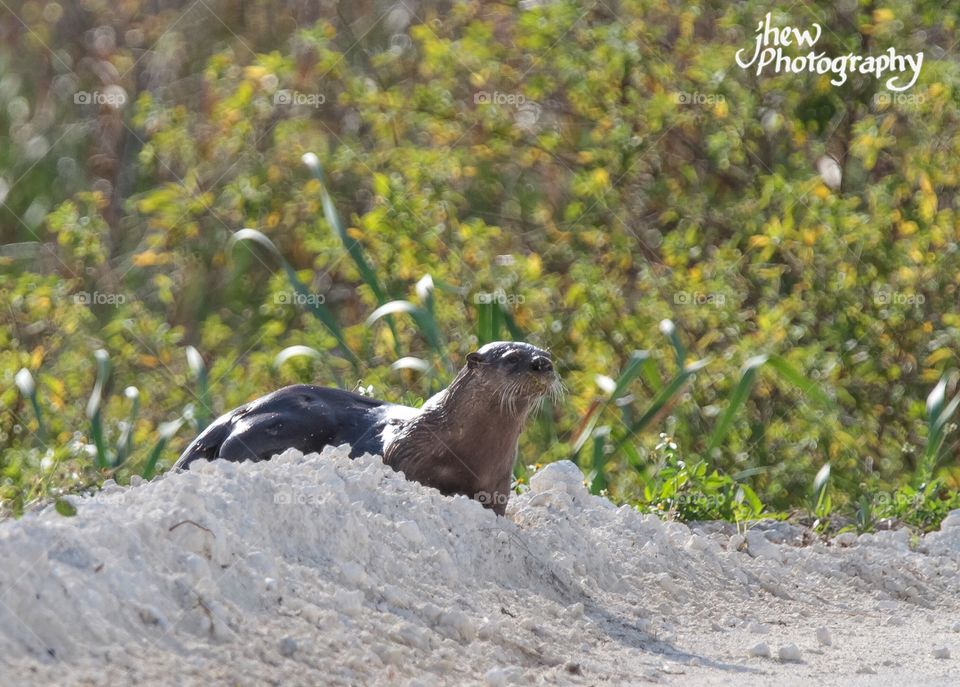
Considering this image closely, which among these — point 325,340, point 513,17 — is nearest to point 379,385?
point 325,340

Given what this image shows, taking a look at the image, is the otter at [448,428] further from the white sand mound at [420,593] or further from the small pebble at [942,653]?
the small pebble at [942,653]

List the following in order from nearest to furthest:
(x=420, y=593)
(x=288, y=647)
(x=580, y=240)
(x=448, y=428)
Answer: (x=288, y=647)
(x=420, y=593)
(x=448, y=428)
(x=580, y=240)

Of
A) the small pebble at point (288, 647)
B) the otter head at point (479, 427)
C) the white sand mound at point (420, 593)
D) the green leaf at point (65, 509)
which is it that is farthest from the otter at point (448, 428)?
the small pebble at point (288, 647)

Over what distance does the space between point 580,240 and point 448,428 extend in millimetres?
4558

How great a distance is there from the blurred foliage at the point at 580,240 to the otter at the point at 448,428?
4.79 feet

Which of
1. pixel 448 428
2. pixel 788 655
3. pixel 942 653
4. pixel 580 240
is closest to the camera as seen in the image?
pixel 788 655

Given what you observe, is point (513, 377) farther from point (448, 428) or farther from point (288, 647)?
point (288, 647)

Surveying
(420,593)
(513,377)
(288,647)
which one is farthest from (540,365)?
(288,647)

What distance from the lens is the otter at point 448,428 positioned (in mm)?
5234

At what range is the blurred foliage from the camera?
8.37 metres

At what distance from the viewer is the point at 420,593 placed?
4.21 meters

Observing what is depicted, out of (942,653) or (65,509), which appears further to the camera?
(942,653)

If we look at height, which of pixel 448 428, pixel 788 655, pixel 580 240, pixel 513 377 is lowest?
pixel 580 240

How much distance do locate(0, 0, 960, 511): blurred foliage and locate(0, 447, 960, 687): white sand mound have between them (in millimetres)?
1606
